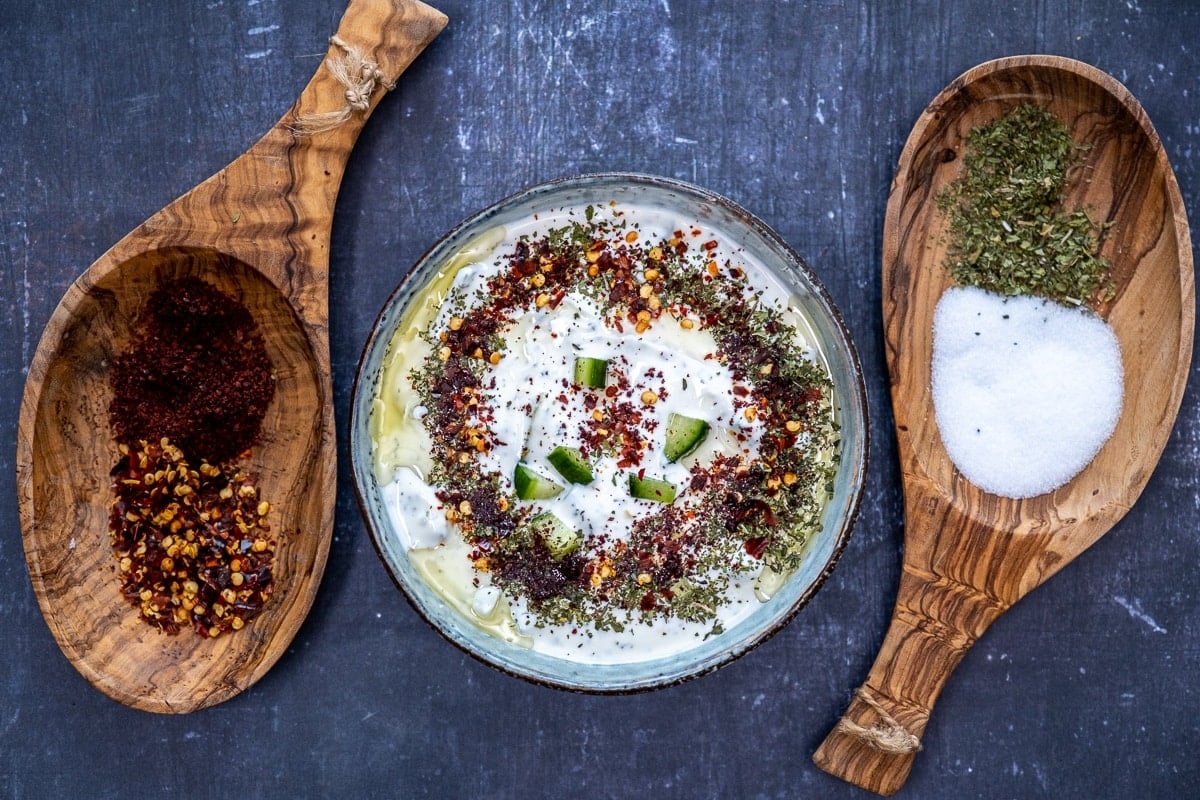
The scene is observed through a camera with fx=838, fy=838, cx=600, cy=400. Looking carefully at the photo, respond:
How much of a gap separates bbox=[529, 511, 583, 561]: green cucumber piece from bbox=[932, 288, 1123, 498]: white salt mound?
0.96m

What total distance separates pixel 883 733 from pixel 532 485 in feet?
3.59

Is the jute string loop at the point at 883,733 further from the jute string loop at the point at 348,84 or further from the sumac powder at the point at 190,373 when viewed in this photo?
the jute string loop at the point at 348,84

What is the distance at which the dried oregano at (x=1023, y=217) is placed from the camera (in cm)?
206

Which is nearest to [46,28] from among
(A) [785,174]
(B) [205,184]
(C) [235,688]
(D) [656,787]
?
(B) [205,184]

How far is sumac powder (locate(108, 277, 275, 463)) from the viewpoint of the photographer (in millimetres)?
2066

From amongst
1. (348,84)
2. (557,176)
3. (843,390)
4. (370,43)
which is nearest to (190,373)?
(348,84)

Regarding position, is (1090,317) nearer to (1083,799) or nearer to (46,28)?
(1083,799)

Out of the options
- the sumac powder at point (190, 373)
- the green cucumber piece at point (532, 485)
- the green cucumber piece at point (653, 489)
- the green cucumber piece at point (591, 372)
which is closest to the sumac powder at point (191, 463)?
the sumac powder at point (190, 373)

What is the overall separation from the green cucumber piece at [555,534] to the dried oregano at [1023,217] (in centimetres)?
115

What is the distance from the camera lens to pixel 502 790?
225 cm

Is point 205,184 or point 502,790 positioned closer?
point 205,184

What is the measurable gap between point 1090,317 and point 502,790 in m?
1.95

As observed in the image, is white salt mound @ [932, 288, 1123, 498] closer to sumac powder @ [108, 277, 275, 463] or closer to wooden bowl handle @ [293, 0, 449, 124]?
wooden bowl handle @ [293, 0, 449, 124]

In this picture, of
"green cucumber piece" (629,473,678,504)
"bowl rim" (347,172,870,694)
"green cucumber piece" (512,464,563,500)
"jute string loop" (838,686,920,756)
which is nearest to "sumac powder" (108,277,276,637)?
"bowl rim" (347,172,870,694)
